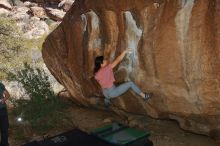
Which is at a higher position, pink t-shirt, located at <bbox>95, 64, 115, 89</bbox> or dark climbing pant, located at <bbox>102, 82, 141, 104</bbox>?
pink t-shirt, located at <bbox>95, 64, 115, 89</bbox>

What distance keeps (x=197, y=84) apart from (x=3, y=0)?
937 inches

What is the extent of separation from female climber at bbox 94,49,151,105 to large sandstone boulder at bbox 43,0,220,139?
0.50 feet

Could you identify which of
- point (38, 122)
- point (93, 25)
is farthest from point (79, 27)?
point (38, 122)

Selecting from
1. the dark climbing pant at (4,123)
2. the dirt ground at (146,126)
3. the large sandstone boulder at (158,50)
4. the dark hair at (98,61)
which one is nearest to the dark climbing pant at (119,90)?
the large sandstone boulder at (158,50)

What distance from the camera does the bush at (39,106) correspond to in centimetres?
1038

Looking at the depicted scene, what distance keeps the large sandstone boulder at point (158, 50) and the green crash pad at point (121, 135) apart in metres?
1.09

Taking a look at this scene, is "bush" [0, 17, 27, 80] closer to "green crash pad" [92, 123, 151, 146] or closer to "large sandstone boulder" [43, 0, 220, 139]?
"large sandstone boulder" [43, 0, 220, 139]

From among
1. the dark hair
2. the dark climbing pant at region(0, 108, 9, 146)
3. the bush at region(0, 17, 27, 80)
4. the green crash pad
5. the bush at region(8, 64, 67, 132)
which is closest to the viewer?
the green crash pad

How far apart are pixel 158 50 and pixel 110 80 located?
4.63 feet

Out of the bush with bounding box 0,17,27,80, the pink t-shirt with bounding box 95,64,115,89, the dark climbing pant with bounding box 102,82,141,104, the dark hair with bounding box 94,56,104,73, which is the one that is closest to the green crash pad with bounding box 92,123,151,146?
the dark climbing pant with bounding box 102,82,141,104

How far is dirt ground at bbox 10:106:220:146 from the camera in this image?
927 centimetres

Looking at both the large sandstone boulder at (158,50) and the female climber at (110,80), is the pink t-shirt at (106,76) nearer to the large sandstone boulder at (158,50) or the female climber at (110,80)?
the female climber at (110,80)

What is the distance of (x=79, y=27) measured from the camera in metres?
9.48

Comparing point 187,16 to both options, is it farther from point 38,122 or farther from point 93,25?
point 38,122
